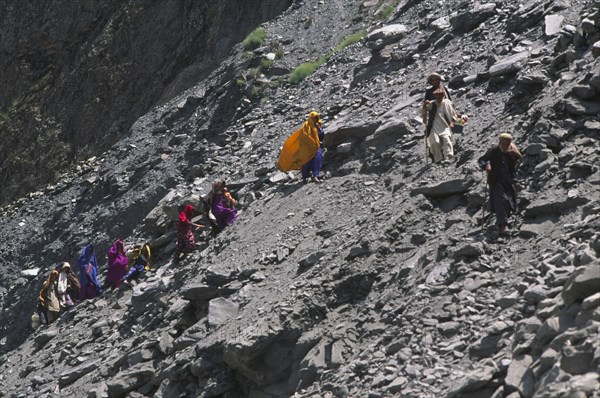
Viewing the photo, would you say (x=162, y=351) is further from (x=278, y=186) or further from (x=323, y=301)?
(x=278, y=186)

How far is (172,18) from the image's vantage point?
102 ft

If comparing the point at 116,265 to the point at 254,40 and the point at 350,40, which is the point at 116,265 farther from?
the point at 254,40

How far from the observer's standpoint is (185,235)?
17.8 m

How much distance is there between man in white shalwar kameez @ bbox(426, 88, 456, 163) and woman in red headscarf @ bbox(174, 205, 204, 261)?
4908 mm

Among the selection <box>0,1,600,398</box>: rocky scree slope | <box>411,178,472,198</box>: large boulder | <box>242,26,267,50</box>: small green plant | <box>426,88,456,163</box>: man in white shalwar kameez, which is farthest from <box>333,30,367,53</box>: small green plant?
<box>411,178,472,198</box>: large boulder

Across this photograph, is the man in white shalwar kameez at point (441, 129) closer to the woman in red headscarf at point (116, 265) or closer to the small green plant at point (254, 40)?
the woman in red headscarf at point (116, 265)

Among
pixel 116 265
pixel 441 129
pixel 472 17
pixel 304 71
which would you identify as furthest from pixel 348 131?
pixel 304 71

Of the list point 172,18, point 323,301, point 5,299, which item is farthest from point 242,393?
point 172,18

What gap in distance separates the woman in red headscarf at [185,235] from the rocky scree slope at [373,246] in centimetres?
48

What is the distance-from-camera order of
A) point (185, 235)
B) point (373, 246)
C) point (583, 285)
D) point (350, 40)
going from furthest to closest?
point (350, 40), point (185, 235), point (373, 246), point (583, 285)

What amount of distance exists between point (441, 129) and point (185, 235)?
5232 millimetres

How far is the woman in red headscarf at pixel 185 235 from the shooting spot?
17750 mm

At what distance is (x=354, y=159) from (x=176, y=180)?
6394 millimetres

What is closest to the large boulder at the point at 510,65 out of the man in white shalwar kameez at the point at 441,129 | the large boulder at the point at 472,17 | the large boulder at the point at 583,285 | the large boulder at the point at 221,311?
the man in white shalwar kameez at the point at 441,129
